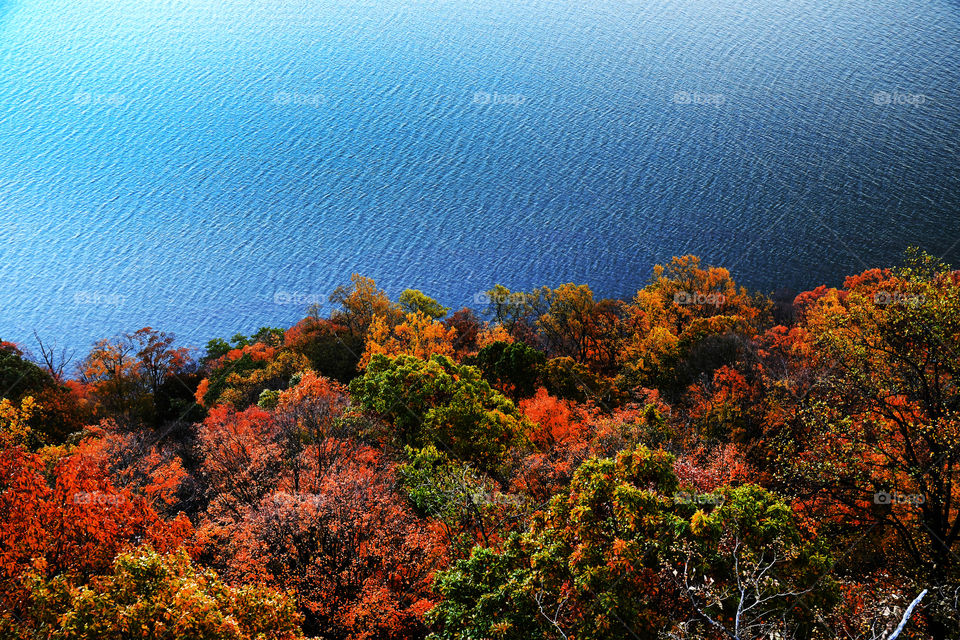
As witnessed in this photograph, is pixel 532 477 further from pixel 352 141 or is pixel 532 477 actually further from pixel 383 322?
pixel 352 141

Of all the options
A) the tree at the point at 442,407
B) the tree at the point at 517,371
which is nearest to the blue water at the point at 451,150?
the tree at the point at 517,371

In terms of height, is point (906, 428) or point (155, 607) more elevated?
point (906, 428)

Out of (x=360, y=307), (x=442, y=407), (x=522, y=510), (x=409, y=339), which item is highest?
(x=360, y=307)

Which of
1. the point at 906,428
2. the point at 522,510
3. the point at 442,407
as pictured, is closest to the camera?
the point at 906,428

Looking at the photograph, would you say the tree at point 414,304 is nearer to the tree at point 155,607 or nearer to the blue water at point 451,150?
the blue water at point 451,150

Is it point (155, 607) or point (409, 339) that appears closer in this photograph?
point (155, 607)

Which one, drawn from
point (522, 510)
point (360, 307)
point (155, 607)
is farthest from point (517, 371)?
point (155, 607)

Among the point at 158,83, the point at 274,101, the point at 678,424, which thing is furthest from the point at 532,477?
the point at 158,83

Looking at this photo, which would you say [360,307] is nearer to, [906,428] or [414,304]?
[414,304]
